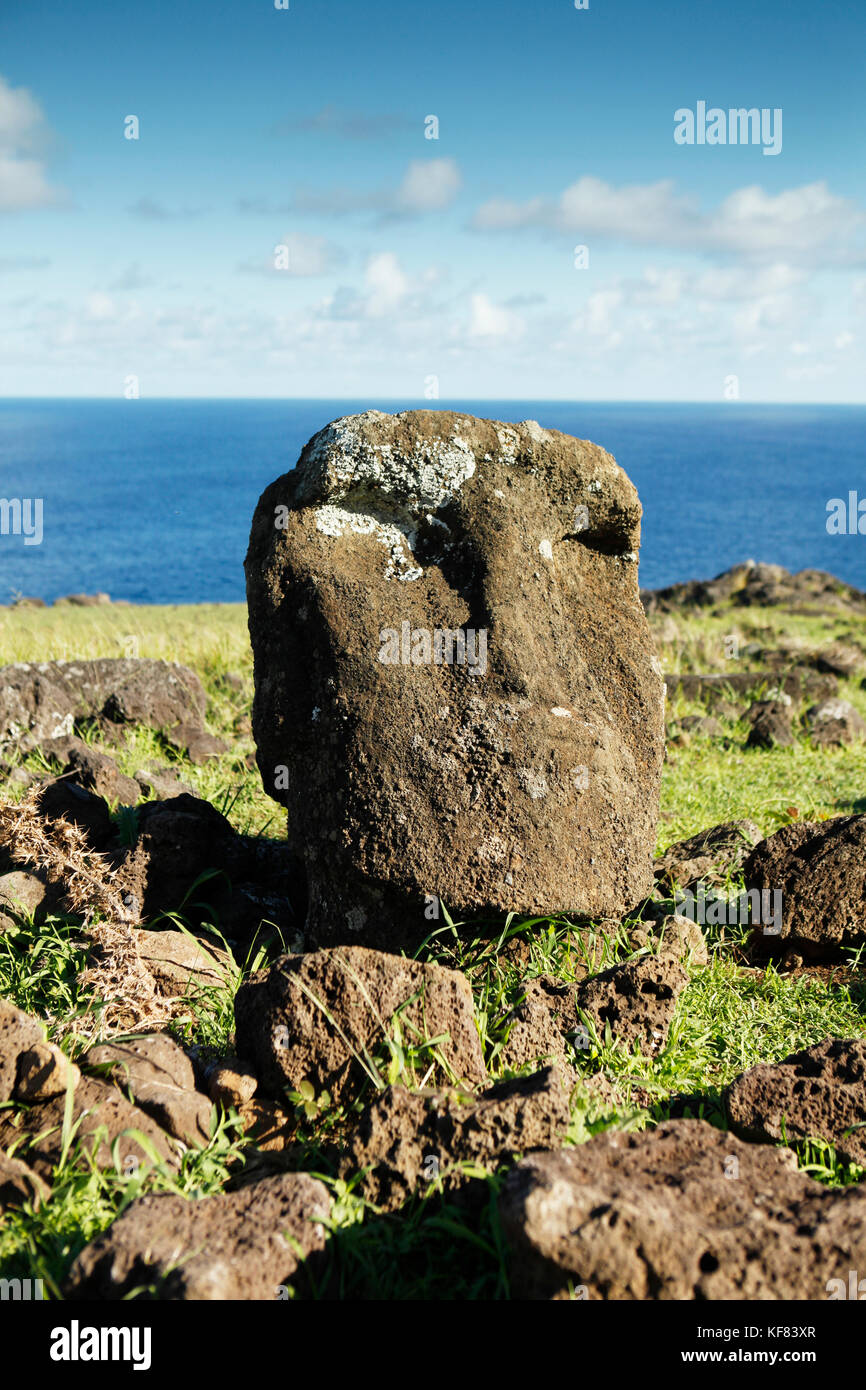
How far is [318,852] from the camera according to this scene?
4469mm

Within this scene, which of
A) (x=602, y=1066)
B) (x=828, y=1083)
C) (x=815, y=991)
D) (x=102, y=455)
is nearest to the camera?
(x=828, y=1083)

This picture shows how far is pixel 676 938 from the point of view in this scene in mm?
4840

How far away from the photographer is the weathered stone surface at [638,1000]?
4023mm

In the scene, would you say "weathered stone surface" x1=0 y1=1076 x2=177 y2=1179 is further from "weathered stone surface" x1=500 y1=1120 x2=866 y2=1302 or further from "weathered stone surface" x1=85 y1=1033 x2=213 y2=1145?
"weathered stone surface" x1=500 y1=1120 x2=866 y2=1302

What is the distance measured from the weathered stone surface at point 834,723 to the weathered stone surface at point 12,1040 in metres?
7.93

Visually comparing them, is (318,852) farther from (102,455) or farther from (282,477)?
(102,455)

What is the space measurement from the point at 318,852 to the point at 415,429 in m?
2.05

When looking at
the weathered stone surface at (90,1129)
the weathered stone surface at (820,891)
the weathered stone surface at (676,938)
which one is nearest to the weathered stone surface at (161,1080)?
the weathered stone surface at (90,1129)

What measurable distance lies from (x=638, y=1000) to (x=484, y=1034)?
2.10 ft

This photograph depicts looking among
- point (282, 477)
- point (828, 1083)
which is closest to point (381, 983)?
point (828, 1083)

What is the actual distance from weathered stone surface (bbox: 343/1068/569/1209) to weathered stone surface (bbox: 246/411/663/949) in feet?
4.02

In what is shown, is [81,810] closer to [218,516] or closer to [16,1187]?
[16,1187]

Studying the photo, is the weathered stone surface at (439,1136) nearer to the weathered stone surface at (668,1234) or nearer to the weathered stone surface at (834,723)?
the weathered stone surface at (668,1234)

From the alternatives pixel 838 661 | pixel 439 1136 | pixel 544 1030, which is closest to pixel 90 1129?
pixel 439 1136
